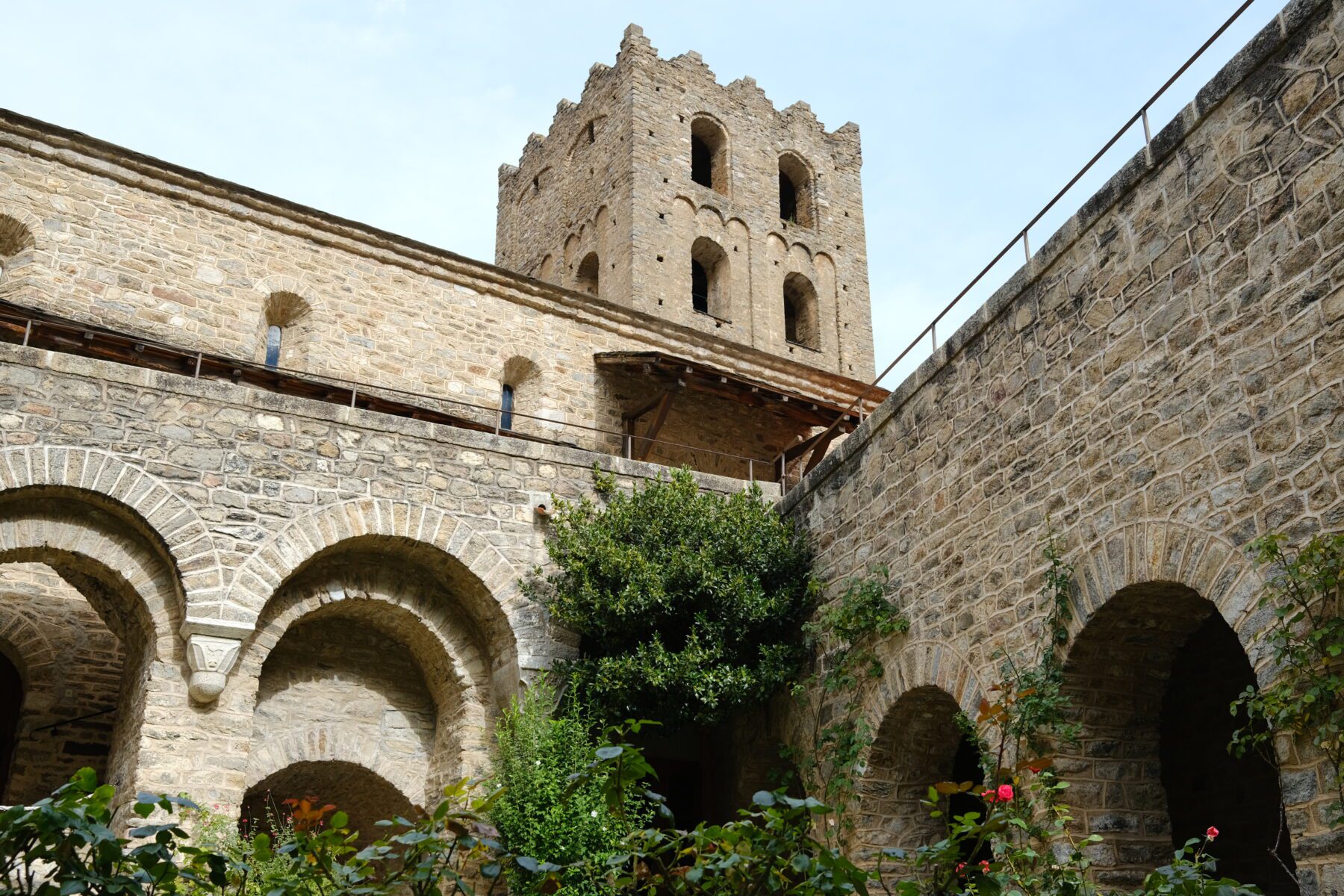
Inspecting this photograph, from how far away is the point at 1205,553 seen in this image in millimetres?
6215

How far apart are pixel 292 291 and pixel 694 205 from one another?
11.7 m

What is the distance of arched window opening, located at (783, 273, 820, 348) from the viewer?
84.0 ft

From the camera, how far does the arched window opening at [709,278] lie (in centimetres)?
2461

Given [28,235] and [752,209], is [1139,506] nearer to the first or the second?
[28,235]

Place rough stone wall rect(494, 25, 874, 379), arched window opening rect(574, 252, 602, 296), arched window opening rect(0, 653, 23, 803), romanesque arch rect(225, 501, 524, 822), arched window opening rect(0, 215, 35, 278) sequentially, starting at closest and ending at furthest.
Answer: romanesque arch rect(225, 501, 524, 822) < arched window opening rect(0, 653, 23, 803) < arched window opening rect(0, 215, 35, 278) < rough stone wall rect(494, 25, 874, 379) < arched window opening rect(574, 252, 602, 296)

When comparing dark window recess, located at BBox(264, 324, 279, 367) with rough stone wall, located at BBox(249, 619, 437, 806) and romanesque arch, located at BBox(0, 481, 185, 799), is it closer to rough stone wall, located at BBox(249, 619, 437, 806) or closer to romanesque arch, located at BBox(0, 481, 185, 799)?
romanesque arch, located at BBox(0, 481, 185, 799)

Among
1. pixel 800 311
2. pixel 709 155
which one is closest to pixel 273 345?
pixel 800 311

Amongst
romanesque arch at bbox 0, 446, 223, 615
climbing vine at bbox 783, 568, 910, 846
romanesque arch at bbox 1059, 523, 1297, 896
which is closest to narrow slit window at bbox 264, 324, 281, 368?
romanesque arch at bbox 0, 446, 223, 615

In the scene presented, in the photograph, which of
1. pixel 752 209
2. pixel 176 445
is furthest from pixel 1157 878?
pixel 752 209

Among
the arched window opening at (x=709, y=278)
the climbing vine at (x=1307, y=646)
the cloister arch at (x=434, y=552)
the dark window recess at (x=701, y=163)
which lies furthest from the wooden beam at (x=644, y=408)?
the dark window recess at (x=701, y=163)

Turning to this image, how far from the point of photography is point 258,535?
9.73m

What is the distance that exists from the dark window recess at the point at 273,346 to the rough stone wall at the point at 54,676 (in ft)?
13.0

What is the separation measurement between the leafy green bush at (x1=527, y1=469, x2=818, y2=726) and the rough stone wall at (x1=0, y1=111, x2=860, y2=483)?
3902 millimetres

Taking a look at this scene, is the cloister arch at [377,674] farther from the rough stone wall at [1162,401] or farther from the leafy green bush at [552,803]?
the rough stone wall at [1162,401]
